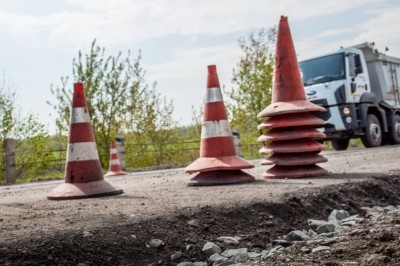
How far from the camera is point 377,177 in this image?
6.50 metres

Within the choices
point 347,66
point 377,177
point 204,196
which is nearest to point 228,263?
point 204,196

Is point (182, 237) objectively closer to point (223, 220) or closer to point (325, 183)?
point (223, 220)

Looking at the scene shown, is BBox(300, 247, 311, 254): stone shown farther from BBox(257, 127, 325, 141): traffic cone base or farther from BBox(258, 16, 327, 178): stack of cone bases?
BBox(257, 127, 325, 141): traffic cone base

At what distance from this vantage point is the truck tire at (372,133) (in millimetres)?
16484

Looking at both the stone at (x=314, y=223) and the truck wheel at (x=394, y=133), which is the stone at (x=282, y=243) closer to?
the stone at (x=314, y=223)

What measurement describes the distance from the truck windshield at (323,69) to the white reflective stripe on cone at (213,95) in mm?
9250

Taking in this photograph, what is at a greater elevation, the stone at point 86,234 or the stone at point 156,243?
the stone at point 86,234

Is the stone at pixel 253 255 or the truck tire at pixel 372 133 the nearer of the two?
the stone at pixel 253 255

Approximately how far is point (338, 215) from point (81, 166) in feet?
9.34

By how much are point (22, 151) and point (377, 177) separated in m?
14.1

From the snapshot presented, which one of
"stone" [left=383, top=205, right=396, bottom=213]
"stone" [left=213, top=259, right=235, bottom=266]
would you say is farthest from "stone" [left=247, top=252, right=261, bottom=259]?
"stone" [left=383, top=205, right=396, bottom=213]

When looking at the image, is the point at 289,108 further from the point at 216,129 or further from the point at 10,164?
the point at 10,164

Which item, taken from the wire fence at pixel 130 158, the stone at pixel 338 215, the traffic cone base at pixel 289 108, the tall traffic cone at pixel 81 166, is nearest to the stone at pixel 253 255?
the stone at pixel 338 215

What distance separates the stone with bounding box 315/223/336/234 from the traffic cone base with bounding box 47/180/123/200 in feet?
8.44
